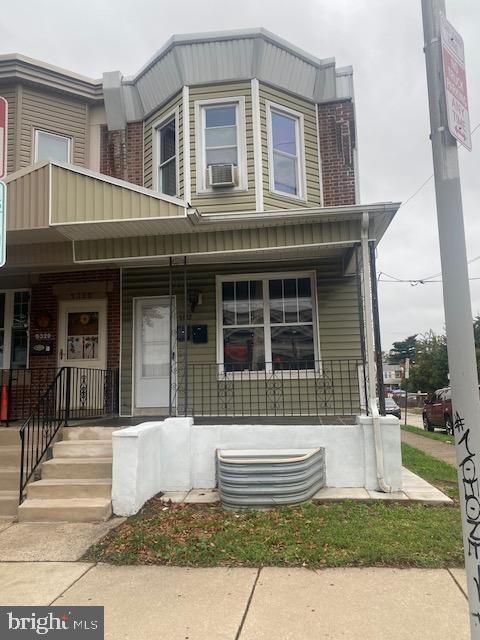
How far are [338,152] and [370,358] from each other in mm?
4757

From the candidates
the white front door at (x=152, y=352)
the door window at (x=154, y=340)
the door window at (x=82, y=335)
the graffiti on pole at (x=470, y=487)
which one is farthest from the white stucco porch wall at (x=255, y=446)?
the graffiti on pole at (x=470, y=487)

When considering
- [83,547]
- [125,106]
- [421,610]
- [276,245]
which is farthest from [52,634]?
[125,106]

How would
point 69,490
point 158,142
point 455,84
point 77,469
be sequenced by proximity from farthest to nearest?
point 158,142
point 77,469
point 69,490
point 455,84

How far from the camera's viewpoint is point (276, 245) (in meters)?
6.92

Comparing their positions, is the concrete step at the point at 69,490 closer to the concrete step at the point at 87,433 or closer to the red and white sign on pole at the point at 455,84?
the concrete step at the point at 87,433

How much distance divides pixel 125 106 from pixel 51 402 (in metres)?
6.16

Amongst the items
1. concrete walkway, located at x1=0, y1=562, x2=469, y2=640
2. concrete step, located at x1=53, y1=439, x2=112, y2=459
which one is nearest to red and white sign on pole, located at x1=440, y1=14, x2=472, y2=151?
concrete walkway, located at x1=0, y1=562, x2=469, y2=640

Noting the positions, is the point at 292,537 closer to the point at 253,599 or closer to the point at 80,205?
the point at 253,599

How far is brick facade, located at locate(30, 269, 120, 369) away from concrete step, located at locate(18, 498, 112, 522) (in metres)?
3.79

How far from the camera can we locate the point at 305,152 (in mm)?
9414

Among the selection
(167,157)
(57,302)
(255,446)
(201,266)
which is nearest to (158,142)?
(167,157)

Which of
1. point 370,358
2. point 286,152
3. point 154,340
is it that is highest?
point 286,152

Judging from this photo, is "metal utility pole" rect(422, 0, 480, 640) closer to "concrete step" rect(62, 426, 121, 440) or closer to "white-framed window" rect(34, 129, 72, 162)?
"concrete step" rect(62, 426, 121, 440)

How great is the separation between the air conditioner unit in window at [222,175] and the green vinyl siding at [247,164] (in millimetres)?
153
